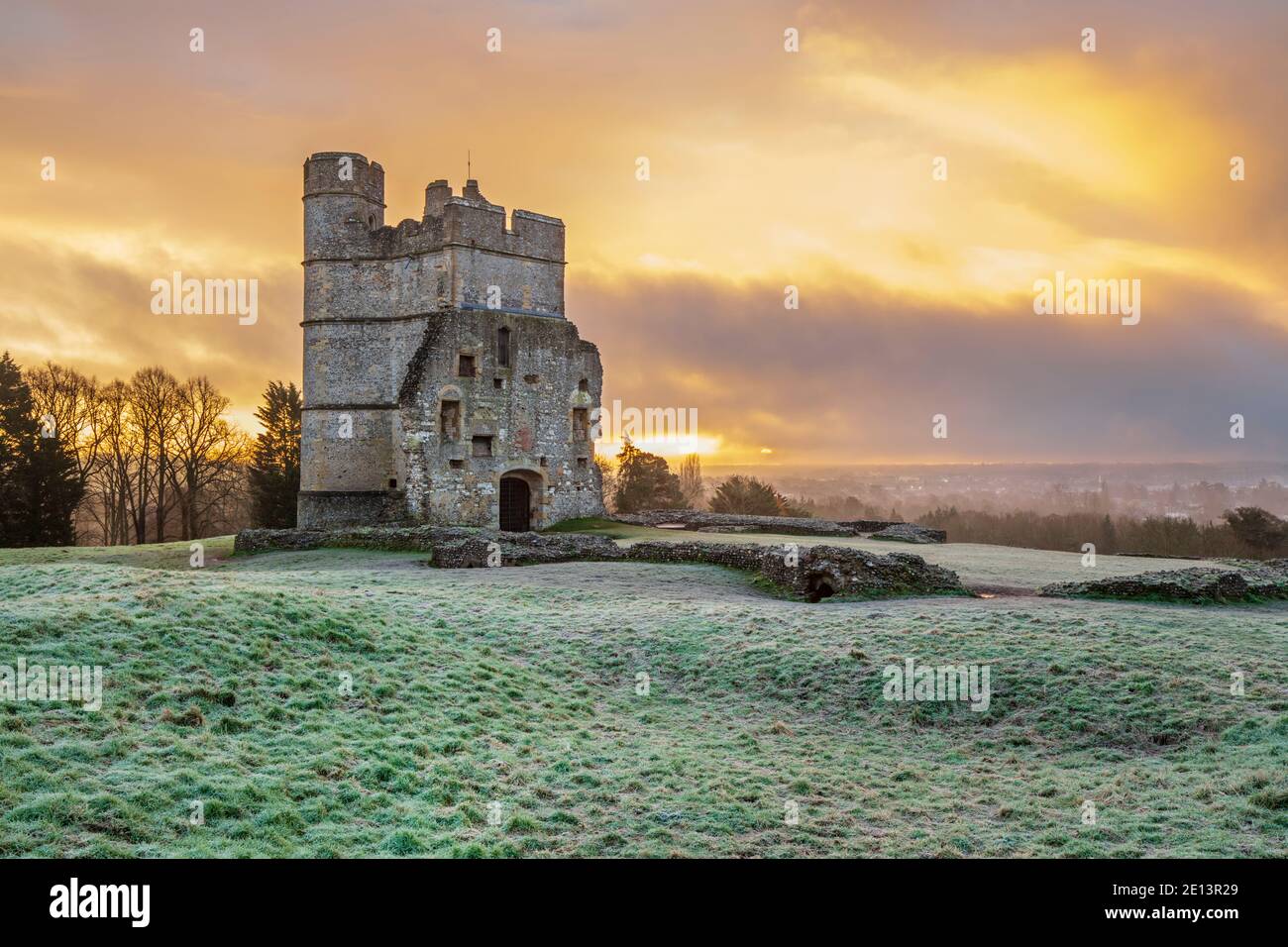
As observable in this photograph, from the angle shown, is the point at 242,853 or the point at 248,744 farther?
the point at 248,744

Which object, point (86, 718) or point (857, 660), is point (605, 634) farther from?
point (86, 718)

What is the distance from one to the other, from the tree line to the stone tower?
47.3 ft

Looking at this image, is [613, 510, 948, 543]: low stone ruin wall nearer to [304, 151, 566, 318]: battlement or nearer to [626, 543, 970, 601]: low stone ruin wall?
[304, 151, 566, 318]: battlement

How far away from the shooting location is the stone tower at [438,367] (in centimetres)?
3525

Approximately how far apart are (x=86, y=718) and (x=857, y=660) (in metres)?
10.3

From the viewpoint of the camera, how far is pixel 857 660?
13.9m

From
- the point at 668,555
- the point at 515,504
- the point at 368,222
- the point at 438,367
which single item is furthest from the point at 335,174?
the point at 668,555

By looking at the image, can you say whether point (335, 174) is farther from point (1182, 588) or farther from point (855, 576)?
point (1182, 588)

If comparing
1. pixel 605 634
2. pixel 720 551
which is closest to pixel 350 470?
pixel 720 551

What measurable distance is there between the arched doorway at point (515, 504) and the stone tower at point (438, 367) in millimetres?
64

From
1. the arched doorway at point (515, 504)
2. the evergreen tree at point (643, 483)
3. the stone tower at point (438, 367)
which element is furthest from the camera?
the evergreen tree at point (643, 483)

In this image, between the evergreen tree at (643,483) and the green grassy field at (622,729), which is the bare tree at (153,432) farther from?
the green grassy field at (622,729)

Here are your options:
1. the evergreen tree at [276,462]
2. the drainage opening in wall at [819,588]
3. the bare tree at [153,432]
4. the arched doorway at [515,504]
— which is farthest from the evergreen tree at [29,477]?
the drainage opening in wall at [819,588]
